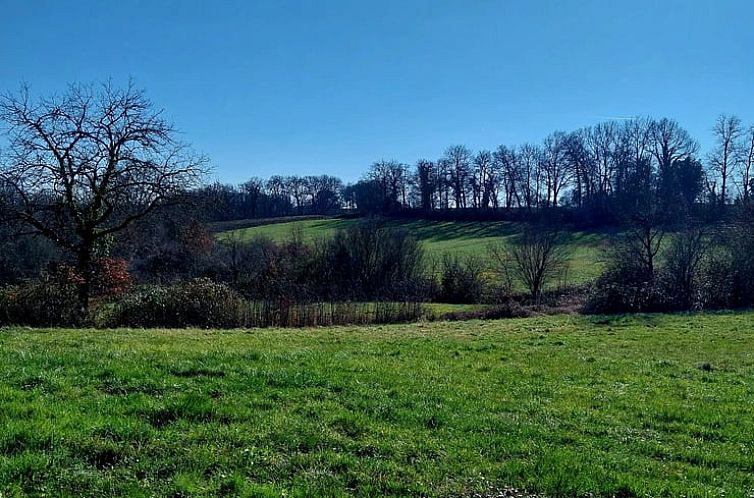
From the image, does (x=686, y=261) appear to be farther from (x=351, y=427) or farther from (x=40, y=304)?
(x=40, y=304)

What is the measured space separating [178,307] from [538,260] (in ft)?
85.3

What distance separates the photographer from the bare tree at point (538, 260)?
120 ft

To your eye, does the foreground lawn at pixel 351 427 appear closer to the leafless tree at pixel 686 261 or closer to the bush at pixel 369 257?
the leafless tree at pixel 686 261

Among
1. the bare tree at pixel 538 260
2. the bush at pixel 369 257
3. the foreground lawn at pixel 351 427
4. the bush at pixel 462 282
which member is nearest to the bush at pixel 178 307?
the foreground lawn at pixel 351 427

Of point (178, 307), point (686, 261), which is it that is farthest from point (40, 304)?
point (686, 261)

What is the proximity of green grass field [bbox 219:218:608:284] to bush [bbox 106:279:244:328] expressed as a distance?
85.3 ft

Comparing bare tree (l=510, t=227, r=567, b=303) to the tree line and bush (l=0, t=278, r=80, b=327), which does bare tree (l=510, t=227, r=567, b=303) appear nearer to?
the tree line

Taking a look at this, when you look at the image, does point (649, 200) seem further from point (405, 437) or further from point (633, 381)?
point (405, 437)

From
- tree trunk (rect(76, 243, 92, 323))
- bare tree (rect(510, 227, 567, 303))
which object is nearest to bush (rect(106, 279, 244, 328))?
tree trunk (rect(76, 243, 92, 323))

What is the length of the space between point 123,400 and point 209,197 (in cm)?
1853

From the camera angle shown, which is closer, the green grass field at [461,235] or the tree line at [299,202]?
the tree line at [299,202]

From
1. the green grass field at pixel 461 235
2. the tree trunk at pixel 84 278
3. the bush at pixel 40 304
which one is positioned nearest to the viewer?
the bush at pixel 40 304

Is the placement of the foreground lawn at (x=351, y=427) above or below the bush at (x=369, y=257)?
below

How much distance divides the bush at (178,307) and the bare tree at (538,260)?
23177 millimetres
